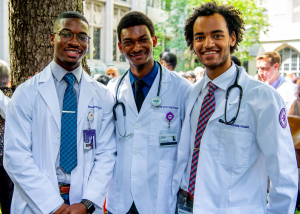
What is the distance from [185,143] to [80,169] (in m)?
0.75

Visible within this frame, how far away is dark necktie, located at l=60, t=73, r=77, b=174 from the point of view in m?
1.90

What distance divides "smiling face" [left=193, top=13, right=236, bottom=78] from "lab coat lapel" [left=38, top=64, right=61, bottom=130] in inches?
41.4

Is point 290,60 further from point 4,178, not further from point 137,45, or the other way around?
point 4,178

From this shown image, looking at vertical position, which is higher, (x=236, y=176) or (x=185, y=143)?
(x=185, y=143)

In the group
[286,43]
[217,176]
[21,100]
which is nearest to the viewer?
[217,176]

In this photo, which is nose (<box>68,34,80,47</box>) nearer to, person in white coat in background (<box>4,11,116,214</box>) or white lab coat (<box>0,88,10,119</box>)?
person in white coat in background (<box>4,11,116,214</box>)

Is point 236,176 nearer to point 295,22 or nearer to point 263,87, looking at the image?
point 263,87

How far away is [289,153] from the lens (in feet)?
5.45

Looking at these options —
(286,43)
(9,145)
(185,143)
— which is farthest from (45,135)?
(286,43)

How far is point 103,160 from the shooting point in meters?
2.06

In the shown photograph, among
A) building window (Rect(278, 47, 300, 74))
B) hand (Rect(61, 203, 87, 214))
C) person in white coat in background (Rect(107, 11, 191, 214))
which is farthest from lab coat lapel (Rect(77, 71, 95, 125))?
building window (Rect(278, 47, 300, 74))

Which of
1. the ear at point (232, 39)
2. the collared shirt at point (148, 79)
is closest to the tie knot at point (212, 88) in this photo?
the ear at point (232, 39)

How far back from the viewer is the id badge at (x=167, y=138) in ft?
6.95

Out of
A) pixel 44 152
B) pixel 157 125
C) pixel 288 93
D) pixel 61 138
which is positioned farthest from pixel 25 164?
pixel 288 93
